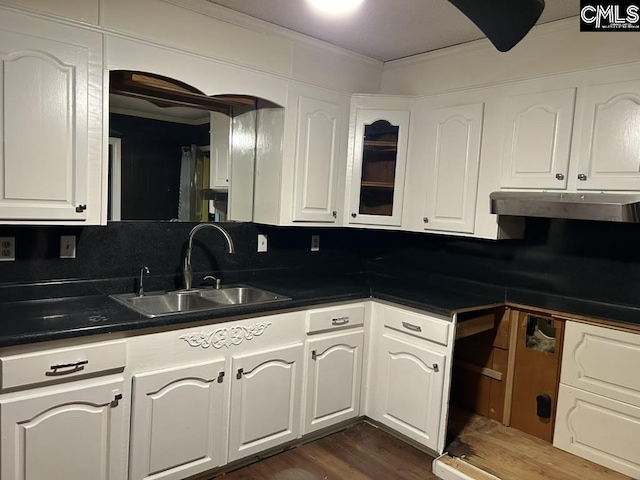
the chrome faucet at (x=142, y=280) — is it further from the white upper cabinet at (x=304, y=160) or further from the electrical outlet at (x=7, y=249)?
the white upper cabinet at (x=304, y=160)

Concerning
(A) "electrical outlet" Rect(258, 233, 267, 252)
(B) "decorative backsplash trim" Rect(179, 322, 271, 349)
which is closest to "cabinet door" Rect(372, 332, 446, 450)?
(B) "decorative backsplash trim" Rect(179, 322, 271, 349)

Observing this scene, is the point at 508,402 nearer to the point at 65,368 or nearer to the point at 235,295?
the point at 235,295

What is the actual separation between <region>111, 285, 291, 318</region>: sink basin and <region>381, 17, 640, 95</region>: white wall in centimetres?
160

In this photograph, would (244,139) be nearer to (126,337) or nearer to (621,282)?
(126,337)

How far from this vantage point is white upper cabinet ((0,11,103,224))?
1.78 metres

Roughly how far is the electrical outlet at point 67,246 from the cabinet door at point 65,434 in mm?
Result: 695

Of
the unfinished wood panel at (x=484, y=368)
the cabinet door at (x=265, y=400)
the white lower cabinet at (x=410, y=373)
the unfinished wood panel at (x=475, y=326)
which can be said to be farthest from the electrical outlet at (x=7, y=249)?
the unfinished wood panel at (x=484, y=368)

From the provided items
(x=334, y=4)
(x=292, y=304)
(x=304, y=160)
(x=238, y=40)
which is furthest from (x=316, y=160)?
(x=334, y=4)

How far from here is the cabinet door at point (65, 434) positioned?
64.6 inches

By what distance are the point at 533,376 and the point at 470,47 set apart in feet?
6.22

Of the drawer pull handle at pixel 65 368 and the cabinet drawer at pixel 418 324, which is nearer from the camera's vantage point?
the drawer pull handle at pixel 65 368

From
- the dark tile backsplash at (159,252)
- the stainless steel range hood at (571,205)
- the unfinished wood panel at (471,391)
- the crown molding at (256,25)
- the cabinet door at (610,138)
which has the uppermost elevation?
the crown molding at (256,25)

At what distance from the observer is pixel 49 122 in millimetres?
1862

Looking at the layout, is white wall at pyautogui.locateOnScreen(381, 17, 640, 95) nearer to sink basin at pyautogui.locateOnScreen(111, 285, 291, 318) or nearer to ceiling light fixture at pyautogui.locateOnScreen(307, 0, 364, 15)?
ceiling light fixture at pyautogui.locateOnScreen(307, 0, 364, 15)
